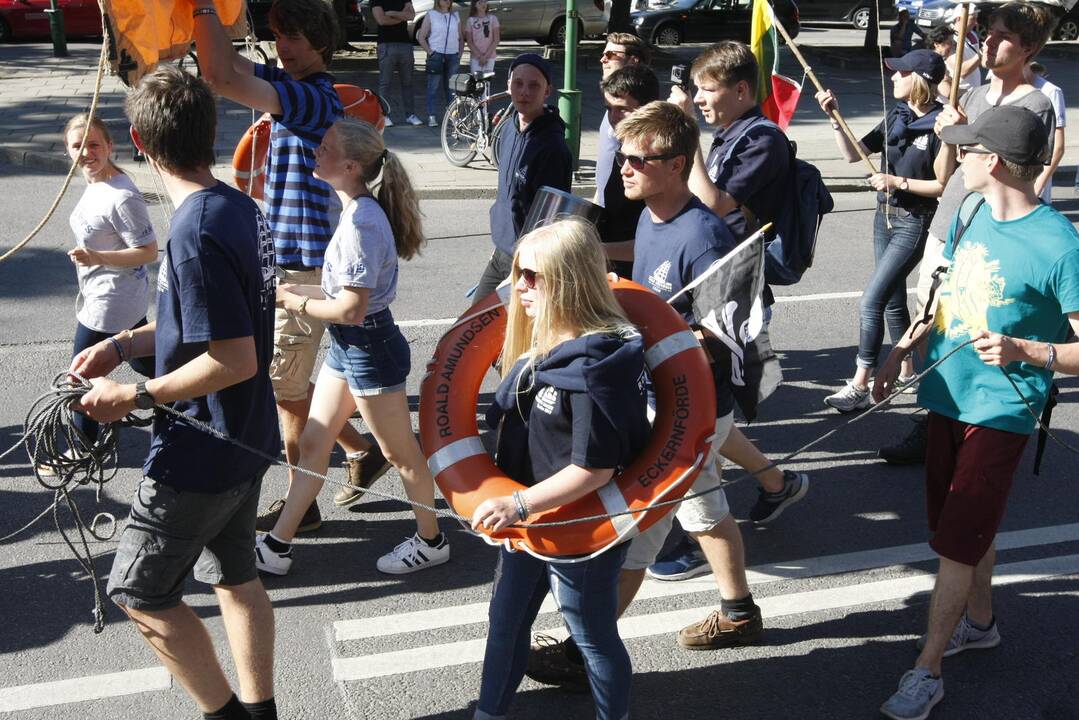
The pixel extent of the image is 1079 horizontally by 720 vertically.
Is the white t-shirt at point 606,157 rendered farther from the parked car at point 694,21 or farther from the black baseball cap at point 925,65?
the parked car at point 694,21

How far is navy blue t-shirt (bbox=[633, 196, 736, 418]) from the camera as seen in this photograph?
12.2 feet

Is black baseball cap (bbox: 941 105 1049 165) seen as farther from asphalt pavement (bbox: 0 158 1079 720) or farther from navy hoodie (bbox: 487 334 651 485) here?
asphalt pavement (bbox: 0 158 1079 720)

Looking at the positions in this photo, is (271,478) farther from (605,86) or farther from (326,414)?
(605,86)

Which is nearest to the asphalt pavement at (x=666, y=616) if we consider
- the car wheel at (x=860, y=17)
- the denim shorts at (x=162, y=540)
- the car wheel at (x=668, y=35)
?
the denim shorts at (x=162, y=540)

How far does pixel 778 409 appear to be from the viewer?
251 inches

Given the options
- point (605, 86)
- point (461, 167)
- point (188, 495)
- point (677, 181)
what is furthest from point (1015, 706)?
point (461, 167)

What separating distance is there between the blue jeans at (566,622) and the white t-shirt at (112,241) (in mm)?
2679

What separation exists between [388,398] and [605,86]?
185 cm

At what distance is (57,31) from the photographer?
1875 centimetres

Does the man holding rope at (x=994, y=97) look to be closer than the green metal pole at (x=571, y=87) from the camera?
Yes

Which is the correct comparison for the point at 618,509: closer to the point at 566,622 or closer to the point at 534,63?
the point at 566,622

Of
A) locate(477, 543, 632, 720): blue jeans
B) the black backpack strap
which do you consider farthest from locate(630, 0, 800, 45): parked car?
locate(477, 543, 632, 720): blue jeans

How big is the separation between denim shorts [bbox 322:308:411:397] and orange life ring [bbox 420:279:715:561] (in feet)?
2.60

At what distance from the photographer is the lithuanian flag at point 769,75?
584 cm
